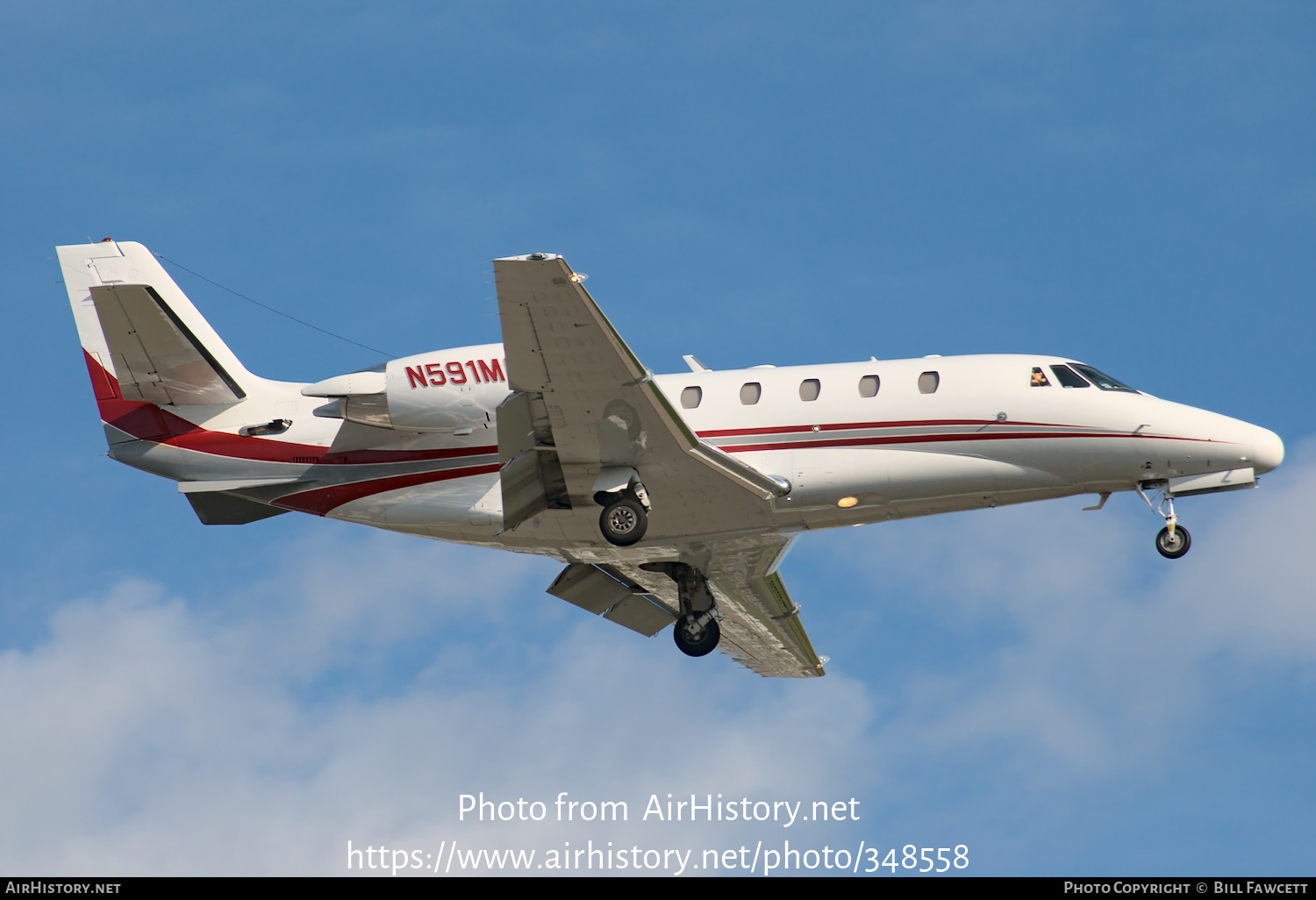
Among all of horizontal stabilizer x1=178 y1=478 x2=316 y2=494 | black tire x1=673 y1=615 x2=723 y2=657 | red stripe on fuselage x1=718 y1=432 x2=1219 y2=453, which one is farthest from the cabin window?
horizontal stabilizer x1=178 y1=478 x2=316 y2=494

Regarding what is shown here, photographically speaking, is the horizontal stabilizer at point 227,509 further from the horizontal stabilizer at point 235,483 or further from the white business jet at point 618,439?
the horizontal stabilizer at point 235,483

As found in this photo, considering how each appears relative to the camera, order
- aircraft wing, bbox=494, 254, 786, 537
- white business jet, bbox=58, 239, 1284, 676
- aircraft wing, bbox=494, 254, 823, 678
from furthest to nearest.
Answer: white business jet, bbox=58, 239, 1284, 676, aircraft wing, bbox=494, 254, 823, 678, aircraft wing, bbox=494, 254, 786, 537

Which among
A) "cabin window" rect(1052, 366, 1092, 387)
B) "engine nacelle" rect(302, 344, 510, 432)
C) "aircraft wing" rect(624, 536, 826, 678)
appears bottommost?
"aircraft wing" rect(624, 536, 826, 678)

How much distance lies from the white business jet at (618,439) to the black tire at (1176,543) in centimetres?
4

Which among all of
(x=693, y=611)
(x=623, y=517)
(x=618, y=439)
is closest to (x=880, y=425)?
(x=618, y=439)

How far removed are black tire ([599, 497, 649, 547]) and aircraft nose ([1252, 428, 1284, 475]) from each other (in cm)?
889

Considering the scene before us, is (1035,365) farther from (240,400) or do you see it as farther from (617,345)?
(240,400)

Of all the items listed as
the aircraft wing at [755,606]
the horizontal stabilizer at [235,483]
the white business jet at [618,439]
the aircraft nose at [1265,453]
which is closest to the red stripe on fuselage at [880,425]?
the white business jet at [618,439]

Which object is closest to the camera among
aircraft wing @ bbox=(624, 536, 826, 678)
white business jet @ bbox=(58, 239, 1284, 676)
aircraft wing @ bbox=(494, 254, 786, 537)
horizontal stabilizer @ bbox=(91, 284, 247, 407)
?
aircraft wing @ bbox=(494, 254, 786, 537)

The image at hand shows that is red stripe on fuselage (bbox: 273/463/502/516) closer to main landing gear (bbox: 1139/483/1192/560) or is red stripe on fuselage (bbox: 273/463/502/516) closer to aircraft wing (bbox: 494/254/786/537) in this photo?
aircraft wing (bbox: 494/254/786/537)

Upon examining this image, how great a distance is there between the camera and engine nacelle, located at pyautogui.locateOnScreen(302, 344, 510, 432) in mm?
20688

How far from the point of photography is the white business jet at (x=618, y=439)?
20.0 metres

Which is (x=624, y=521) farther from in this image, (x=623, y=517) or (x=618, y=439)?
(x=618, y=439)

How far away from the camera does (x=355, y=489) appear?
22.9 m
